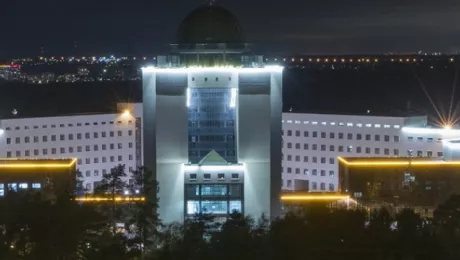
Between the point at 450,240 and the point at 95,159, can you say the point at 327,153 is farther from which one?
the point at 450,240

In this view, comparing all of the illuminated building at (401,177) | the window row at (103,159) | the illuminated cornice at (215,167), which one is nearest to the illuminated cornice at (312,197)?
the illuminated building at (401,177)

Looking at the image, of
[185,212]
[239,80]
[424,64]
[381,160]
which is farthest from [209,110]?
[424,64]

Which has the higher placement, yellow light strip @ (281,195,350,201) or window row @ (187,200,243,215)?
yellow light strip @ (281,195,350,201)

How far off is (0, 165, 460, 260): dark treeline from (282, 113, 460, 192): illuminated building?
14.0m

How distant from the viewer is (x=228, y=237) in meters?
9.98

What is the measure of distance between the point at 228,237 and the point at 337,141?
18.4 metres

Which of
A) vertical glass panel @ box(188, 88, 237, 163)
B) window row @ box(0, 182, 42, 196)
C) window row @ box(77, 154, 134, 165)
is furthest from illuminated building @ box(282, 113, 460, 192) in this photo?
window row @ box(0, 182, 42, 196)

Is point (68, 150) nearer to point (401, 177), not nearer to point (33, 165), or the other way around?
point (33, 165)

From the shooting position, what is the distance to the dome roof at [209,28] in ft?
65.1

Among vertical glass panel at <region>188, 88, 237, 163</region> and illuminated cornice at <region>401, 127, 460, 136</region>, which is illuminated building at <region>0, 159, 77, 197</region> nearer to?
vertical glass panel at <region>188, 88, 237, 163</region>

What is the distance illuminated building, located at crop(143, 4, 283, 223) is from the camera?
63.0ft

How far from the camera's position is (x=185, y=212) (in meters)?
19.1

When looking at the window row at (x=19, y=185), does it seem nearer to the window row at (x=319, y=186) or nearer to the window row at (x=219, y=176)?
the window row at (x=219, y=176)

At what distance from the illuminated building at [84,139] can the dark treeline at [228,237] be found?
14241mm
